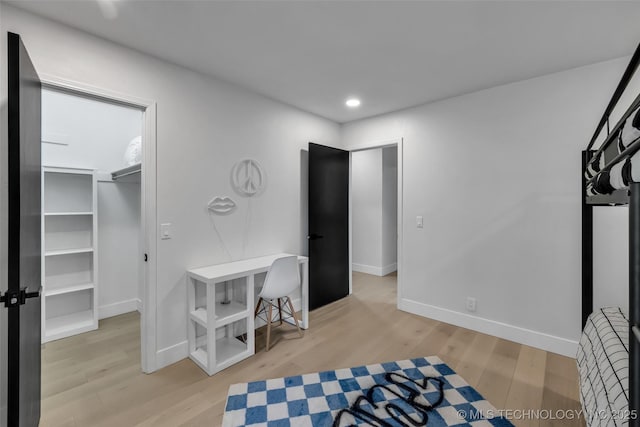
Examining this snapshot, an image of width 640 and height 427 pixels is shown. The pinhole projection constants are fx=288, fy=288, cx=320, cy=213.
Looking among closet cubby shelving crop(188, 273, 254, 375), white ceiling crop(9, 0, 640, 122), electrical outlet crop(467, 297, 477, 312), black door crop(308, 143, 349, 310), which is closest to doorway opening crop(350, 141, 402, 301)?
black door crop(308, 143, 349, 310)

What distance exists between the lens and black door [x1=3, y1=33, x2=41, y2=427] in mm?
1141

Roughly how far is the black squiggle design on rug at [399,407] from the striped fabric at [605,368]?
787 mm

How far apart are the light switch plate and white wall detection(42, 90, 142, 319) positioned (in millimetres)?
1455

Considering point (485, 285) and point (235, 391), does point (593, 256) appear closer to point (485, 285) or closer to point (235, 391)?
point (485, 285)

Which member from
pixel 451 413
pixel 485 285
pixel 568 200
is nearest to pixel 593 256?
pixel 568 200

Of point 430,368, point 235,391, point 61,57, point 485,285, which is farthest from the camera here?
point 485,285

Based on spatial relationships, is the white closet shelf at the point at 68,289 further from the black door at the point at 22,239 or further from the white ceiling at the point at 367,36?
the white ceiling at the point at 367,36

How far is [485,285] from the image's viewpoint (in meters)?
2.90

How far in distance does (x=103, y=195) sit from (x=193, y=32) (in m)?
2.25

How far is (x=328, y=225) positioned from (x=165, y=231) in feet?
6.43

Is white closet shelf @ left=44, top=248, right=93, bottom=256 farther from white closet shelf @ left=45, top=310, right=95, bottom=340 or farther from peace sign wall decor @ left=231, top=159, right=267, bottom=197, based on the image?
peace sign wall decor @ left=231, top=159, right=267, bottom=197

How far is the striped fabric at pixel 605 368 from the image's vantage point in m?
1.11

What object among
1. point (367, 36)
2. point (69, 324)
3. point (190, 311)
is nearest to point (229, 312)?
point (190, 311)

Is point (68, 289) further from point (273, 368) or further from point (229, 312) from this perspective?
point (273, 368)
